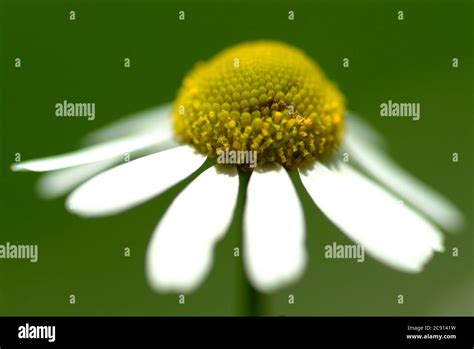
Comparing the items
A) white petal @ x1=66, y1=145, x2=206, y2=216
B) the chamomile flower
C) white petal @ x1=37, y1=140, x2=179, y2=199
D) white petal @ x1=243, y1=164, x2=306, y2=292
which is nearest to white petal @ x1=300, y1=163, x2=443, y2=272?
the chamomile flower

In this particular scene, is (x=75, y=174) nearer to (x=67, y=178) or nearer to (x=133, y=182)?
(x=67, y=178)

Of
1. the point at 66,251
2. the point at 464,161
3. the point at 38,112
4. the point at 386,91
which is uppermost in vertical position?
the point at 386,91

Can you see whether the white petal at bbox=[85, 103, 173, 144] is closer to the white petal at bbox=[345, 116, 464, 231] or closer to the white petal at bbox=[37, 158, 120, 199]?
the white petal at bbox=[37, 158, 120, 199]

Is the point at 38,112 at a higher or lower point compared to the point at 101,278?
higher

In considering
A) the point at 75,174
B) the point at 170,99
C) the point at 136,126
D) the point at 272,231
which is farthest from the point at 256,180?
the point at 170,99
